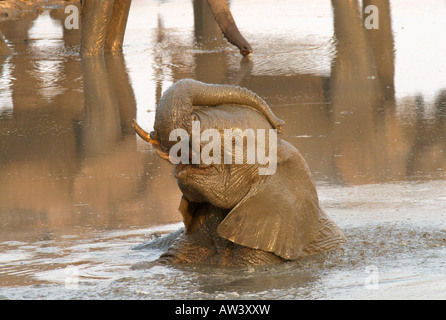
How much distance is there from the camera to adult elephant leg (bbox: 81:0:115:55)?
12.2 meters

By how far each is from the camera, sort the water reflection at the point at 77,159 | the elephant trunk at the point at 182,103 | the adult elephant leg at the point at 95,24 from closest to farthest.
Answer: the elephant trunk at the point at 182,103
the water reflection at the point at 77,159
the adult elephant leg at the point at 95,24

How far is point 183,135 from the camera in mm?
3312

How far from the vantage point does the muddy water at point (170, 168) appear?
141 inches

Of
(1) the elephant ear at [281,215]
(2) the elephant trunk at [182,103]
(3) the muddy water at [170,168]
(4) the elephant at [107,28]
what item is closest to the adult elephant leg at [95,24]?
(4) the elephant at [107,28]

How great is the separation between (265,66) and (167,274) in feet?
25.2

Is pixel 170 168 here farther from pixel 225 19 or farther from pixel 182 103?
pixel 225 19

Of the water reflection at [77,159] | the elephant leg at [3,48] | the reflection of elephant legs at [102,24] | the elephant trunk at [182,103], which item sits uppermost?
the elephant trunk at [182,103]

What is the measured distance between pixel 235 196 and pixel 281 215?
0.77 ft

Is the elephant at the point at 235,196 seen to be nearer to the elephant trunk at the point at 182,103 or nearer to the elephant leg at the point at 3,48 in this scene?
the elephant trunk at the point at 182,103

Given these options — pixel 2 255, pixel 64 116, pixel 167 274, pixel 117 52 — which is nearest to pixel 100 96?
pixel 64 116

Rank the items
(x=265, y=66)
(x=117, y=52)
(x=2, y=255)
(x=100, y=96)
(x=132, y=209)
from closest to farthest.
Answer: (x=2, y=255), (x=132, y=209), (x=100, y=96), (x=265, y=66), (x=117, y=52)

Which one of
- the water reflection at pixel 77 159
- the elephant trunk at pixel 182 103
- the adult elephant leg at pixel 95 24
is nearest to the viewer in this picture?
the elephant trunk at pixel 182 103

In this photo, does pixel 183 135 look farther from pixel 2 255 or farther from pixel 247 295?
pixel 2 255

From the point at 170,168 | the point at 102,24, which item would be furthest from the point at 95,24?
the point at 170,168
